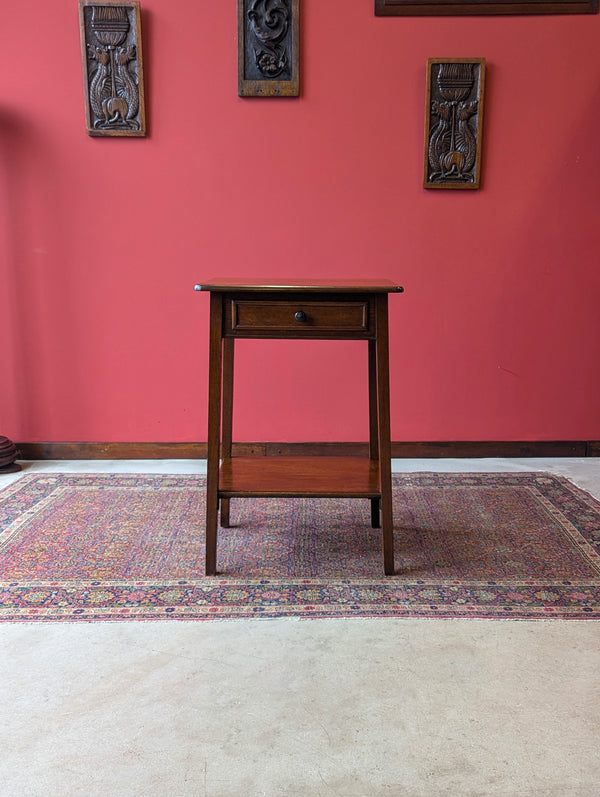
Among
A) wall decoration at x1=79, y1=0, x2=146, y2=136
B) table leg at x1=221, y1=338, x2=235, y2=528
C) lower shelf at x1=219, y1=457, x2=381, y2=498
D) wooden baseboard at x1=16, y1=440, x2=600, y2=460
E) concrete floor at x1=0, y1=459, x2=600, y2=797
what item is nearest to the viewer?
concrete floor at x1=0, y1=459, x2=600, y2=797

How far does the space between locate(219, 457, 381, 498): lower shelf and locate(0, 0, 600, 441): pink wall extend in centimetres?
97

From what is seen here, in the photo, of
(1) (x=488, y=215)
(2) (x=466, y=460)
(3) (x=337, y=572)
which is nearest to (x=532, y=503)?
(2) (x=466, y=460)

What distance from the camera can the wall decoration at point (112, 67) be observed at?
11.0 ft

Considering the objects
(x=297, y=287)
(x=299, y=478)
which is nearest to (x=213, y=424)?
(x=299, y=478)

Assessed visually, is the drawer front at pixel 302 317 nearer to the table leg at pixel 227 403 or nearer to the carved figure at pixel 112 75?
the table leg at pixel 227 403

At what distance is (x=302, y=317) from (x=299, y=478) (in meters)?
0.57

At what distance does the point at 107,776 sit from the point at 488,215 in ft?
9.56

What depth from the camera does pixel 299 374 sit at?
365cm

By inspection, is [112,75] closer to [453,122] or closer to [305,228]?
[305,228]

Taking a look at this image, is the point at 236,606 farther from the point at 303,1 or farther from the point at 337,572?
the point at 303,1

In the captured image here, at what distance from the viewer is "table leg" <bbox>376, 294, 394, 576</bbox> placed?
223 centimetres

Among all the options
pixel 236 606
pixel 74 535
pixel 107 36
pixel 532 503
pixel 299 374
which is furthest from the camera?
pixel 299 374

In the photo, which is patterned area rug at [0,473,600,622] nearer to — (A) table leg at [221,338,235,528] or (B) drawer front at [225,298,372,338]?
(A) table leg at [221,338,235,528]

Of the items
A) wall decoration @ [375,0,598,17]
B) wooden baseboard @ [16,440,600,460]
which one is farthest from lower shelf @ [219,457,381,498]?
wall decoration @ [375,0,598,17]
